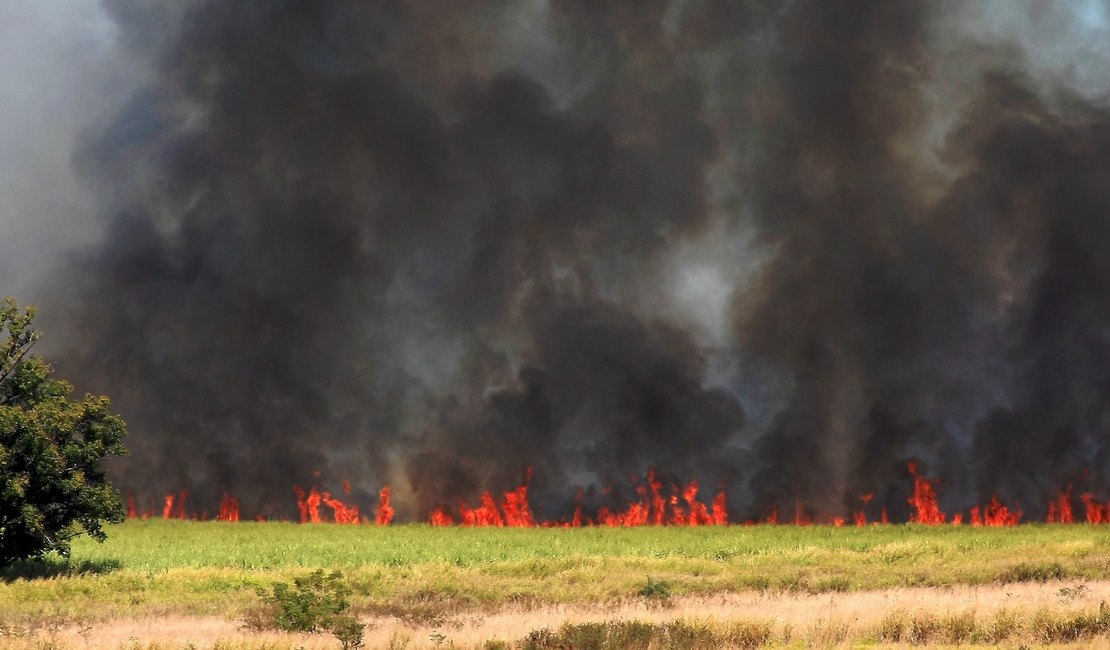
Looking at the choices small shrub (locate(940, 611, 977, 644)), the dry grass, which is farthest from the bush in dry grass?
small shrub (locate(940, 611, 977, 644))

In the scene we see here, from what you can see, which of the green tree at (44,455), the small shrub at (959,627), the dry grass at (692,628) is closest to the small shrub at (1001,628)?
the dry grass at (692,628)

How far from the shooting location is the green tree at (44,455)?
4550cm

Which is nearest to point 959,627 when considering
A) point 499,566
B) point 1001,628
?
point 1001,628

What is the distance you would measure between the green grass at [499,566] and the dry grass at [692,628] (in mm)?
3513

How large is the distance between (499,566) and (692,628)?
24675mm

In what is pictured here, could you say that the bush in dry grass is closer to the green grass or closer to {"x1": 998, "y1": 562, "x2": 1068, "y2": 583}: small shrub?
the green grass

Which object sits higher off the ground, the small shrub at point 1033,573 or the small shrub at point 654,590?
the small shrub at point 1033,573

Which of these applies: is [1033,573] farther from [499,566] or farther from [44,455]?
[44,455]

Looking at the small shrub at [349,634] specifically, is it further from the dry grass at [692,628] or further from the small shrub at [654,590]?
the small shrub at [654,590]

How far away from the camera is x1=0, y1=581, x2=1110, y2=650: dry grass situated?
26.2 metres

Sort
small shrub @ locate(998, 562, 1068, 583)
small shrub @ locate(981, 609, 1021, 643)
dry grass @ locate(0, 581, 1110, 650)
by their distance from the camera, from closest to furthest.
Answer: dry grass @ locate(0, 581, 1110, 650), small shrub @ locate(981, 609, 1021, 643), small shrub @ locate(998, 562, 1068, 583)

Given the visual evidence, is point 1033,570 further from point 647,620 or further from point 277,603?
point 277,603

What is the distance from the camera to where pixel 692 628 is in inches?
1081

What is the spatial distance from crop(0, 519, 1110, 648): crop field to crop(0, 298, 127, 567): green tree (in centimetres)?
216
